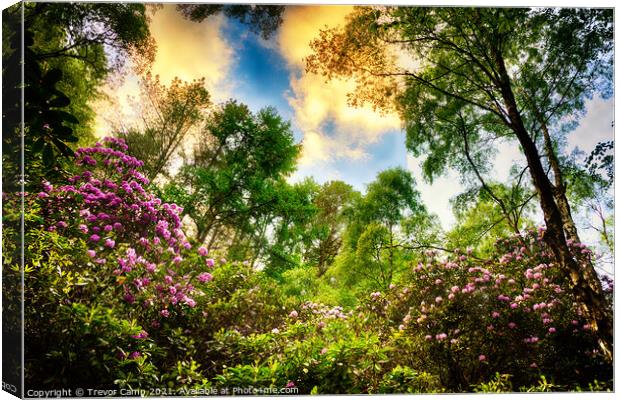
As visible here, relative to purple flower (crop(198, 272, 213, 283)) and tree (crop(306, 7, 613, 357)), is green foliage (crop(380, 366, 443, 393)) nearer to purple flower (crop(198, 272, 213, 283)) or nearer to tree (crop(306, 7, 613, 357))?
tree (crop(306, 7, 613, 357))

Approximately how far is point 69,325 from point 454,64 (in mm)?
4009

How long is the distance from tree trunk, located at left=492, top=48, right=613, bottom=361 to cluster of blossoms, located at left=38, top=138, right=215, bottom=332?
310 centimetres

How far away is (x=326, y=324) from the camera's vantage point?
4348mm

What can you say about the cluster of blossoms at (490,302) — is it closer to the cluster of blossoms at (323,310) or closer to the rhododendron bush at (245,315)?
the rhododendron bush at (245,315)

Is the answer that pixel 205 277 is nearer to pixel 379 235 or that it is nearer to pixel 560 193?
pixel 379 235

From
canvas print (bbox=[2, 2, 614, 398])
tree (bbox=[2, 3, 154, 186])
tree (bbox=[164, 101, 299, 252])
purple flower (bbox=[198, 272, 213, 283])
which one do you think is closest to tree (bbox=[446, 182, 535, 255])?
canvas print (bbox=[2, 2, 614, 398])

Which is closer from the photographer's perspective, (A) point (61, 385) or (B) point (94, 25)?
(A) point (61, 385)

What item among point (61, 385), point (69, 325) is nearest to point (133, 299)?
point (69, 325)

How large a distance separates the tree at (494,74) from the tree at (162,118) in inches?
42.7

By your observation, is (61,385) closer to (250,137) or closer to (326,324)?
(326,324)

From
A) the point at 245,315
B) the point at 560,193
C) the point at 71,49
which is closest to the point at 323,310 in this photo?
the point at 245,315

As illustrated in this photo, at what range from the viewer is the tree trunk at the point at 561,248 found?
4410mm

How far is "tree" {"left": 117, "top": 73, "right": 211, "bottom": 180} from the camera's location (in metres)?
4.29

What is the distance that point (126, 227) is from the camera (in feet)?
13.9
